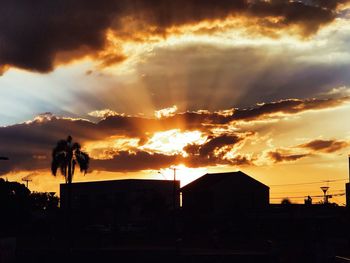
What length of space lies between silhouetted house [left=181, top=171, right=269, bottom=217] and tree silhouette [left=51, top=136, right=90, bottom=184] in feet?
132

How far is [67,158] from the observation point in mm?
83750

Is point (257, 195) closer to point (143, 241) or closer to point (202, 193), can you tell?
point (202, 193)

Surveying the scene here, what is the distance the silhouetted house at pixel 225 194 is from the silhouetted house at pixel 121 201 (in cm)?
641

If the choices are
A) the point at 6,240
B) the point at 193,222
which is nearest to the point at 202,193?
the point at 193,222

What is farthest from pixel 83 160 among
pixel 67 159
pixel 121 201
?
pixel 121 201

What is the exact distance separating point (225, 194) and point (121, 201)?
2326 cm

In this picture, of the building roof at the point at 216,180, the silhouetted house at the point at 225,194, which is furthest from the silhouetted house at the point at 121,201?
the building roof at the point at 216,180

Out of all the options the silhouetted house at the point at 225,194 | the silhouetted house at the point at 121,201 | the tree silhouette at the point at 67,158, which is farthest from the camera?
the silhouetted house at the point at 225,194

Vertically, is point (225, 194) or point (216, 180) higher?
point (216, 180)

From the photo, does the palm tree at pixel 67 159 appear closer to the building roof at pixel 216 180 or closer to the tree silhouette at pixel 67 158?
the tree silhouette at pixel 67 158

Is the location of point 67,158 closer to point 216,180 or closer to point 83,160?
point 83,160

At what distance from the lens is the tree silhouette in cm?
8312

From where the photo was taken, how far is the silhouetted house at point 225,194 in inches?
4857

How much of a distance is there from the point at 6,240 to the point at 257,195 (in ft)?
308
